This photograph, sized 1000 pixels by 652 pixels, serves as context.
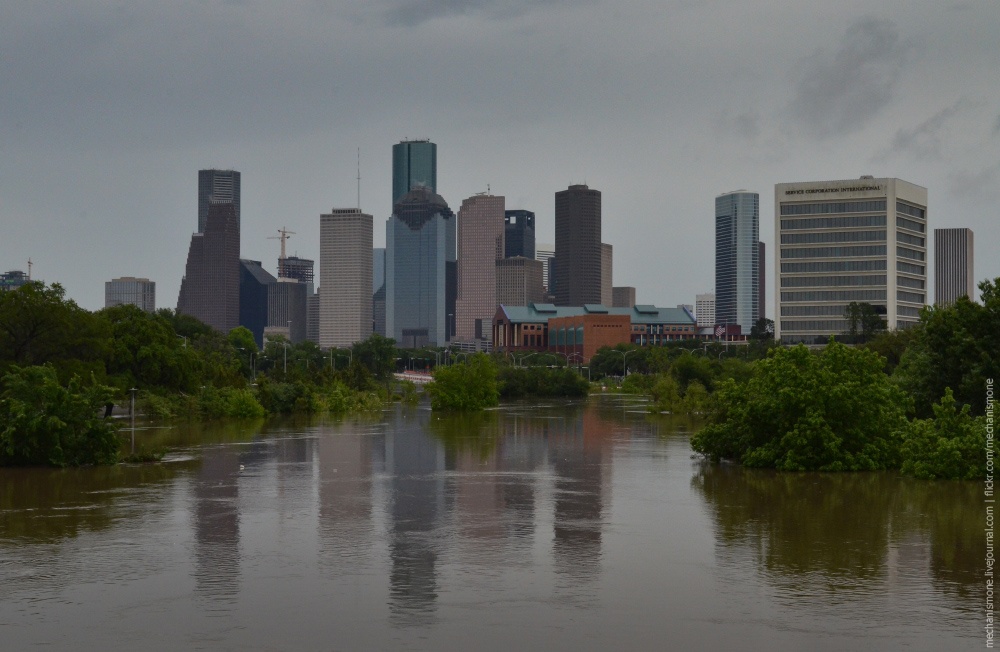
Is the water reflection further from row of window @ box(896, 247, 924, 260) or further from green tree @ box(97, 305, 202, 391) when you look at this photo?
row of window @ box(896, 247, 924, 260)

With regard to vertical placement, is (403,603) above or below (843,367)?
below

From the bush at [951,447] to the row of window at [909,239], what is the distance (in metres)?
135

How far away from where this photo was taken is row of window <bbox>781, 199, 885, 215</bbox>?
164625mm

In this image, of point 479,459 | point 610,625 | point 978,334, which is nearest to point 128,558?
point 610,625

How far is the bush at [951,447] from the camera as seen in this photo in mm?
37594

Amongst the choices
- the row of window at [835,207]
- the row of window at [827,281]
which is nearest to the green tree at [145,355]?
the row of window at [835,207]

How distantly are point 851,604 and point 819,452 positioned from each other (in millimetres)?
21272

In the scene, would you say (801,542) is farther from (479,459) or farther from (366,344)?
(366,344)

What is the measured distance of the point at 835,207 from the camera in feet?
545

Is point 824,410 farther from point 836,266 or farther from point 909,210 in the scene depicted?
point 909,210

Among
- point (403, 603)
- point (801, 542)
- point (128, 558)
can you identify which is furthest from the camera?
point (801, 542)

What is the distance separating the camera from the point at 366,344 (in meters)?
170

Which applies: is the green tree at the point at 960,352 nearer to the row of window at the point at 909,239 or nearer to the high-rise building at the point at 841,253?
the high-rise building at the point at 841,253

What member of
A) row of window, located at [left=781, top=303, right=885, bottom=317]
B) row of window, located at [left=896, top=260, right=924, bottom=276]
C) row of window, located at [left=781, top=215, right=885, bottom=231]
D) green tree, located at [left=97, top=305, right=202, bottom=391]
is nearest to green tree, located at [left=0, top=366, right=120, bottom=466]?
green tree, located at [left=97, top=305, right=202, bottom=391]
